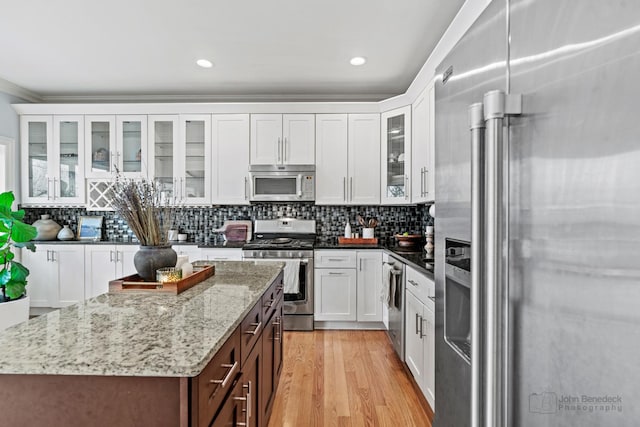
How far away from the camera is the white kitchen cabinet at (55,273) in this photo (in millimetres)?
3928

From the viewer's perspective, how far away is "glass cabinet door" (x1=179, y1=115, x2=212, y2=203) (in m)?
3.99

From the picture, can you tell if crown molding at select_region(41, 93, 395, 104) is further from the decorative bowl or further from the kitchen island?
the kitchen island

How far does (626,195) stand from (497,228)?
20cm

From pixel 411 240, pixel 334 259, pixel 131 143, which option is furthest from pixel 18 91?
pixel 411 240

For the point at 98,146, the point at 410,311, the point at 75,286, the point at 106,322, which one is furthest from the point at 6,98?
the point at 410,311

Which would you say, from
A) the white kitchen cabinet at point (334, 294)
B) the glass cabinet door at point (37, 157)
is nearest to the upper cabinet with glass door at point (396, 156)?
the white kitchen cabinet at point (334, 294)

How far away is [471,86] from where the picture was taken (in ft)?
2.63

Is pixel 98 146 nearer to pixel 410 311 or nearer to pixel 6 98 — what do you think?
pixel 6 98

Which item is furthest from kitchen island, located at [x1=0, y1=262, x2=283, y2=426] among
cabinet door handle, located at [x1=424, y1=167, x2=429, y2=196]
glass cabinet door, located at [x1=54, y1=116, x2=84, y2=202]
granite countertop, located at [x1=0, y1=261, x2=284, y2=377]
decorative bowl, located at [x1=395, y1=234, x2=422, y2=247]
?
glass cabinet door, located at [x1=54, y1=116, x2=84, y2=202]

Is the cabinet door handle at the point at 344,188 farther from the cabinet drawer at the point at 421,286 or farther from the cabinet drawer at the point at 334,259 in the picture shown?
the cabinet drawer at the point at 421,286

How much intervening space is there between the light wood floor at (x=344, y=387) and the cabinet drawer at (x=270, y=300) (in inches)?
27.9

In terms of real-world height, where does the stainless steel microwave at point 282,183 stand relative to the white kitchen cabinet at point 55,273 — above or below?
above

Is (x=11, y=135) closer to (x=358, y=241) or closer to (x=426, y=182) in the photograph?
(x=358, y=241)

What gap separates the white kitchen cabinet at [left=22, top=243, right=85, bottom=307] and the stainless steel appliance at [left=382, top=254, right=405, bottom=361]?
349 cm
